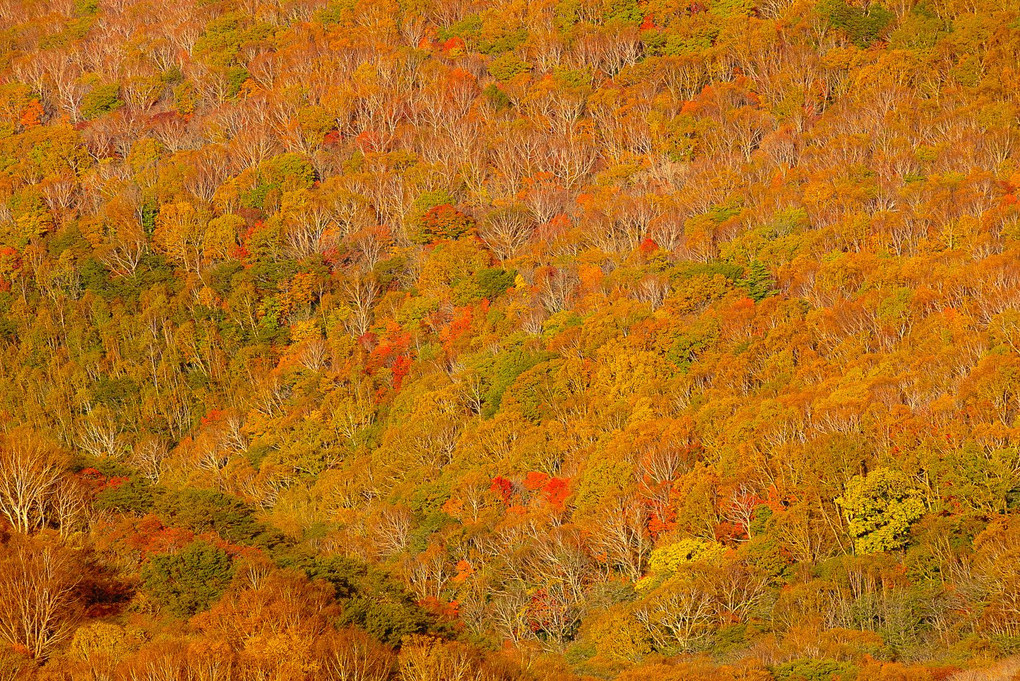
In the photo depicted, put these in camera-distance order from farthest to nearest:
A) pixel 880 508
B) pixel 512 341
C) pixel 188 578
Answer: pixel 512 341 < pixel 880 508 < pixel 188 578

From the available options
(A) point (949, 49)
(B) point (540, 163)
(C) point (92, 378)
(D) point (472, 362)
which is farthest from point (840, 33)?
(C) point (92, 378)

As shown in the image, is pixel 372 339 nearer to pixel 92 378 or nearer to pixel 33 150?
pixel 92 378

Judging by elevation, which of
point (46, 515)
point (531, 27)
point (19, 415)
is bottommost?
point (19, 415)

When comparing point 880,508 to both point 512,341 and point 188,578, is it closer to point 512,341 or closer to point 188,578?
point 188,578

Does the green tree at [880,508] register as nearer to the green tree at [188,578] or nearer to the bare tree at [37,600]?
the green tree at [188,578]

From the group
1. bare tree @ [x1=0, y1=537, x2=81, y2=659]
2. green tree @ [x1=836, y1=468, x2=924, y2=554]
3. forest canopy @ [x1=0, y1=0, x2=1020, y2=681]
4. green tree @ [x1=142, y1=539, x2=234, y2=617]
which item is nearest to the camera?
bare tree @ [x1=0, y1=537, x2=81, y2=659]

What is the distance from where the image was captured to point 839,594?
208 feet

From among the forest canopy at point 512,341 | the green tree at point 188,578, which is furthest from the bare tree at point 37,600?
the green tree at point 188,578

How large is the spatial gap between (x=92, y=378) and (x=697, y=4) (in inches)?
3014

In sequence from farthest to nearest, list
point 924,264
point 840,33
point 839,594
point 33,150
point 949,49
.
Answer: point 33,150 < point 840,33 < point 949,49 < point 924,264 < point 839,594

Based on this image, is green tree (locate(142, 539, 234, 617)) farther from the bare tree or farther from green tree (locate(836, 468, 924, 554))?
green tree (locate(836, 468, 924, 554))

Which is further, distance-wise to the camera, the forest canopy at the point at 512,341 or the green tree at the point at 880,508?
the green tree at the point at 880,508

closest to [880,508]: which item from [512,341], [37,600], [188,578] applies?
[188,578]

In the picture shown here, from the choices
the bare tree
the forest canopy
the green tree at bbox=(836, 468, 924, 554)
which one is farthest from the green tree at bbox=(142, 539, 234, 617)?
the green tree at bbox=(836, 468, 924, 554)
